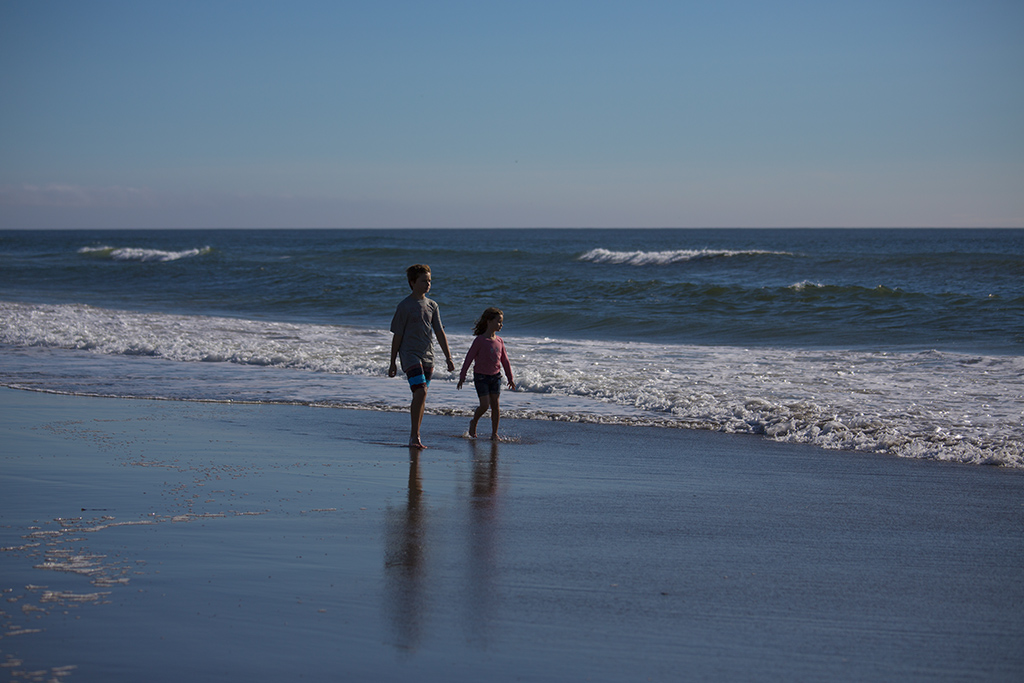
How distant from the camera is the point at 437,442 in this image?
7398 millimetres

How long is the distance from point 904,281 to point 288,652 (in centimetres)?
2678

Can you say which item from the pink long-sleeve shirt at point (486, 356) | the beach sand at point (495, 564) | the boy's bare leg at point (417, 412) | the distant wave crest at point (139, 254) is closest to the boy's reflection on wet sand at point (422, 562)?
the beach sand at point (495, 564)

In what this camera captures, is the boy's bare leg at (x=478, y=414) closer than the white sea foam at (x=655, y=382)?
Yes

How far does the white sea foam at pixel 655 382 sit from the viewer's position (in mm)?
7898

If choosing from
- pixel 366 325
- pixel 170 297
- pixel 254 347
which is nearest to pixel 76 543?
pixel 254 347

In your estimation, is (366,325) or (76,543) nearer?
(76,543)

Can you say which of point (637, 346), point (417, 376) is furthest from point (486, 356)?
point (637, 346)

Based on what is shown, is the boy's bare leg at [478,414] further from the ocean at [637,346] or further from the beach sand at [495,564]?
the ocean at [637,346]

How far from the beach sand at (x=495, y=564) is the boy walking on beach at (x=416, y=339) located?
0.49 m

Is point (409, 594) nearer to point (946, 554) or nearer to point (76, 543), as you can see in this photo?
point (76, 543)

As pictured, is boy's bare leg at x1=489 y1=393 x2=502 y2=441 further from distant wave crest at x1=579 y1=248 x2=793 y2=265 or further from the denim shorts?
distant wave crest at x1=579 y1=248 x2=793 y2=265

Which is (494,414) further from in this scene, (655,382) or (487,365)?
(655,382)

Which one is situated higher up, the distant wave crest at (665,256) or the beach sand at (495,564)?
the distant wave crest at (665,256)

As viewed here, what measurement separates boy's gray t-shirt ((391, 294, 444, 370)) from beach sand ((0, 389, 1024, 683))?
2.62ft
